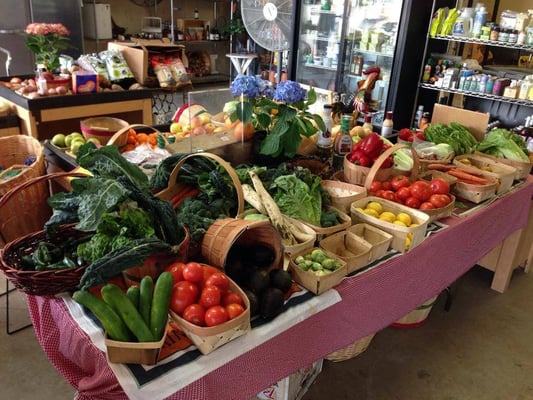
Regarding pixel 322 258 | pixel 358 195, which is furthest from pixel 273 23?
pixel 322 258

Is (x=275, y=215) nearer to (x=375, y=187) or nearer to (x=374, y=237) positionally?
(x=374, y=237)

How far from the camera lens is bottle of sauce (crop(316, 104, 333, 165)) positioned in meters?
2.22

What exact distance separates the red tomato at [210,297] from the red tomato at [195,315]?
20mm

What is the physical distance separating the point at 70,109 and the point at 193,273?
2.82 meters

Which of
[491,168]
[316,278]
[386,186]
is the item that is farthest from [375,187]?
[491,168]

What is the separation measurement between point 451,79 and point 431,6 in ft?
2.31

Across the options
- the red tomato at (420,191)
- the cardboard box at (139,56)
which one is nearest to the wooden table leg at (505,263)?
the red tomato at (420,191)

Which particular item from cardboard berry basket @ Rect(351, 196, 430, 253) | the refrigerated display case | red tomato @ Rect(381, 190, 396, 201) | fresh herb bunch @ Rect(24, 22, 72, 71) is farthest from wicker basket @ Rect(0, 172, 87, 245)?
the refrigerated display case

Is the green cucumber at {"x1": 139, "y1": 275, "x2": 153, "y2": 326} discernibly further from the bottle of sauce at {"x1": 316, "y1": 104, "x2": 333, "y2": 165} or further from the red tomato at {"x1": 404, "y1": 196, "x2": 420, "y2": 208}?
the bottle of sauce at {"x1": 316, "y1": 104, "x2": 333, "y2": 165}

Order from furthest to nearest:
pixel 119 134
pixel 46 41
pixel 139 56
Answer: pixel 139 56
pixel 46 41
pixel 119 134

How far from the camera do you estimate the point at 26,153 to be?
8.90 feet

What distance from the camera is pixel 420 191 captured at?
6.22 feet

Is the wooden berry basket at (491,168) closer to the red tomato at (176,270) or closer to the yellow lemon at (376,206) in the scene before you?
the yellow lemon at (376,206)

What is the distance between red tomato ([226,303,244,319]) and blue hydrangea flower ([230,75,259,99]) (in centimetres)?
118
